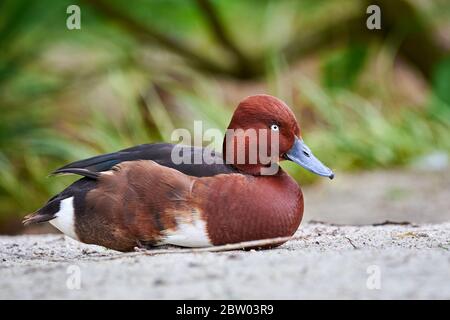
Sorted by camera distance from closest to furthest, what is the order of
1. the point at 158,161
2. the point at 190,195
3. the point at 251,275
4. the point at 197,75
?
the point at 251,275 < the point at 190,195 < the point at 158,161 < the point at 197,75

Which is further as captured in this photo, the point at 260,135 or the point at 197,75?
the point at 197,75

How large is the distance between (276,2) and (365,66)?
893mm

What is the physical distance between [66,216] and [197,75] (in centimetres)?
379

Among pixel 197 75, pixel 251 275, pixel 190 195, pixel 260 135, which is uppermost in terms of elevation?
pixel 197 75

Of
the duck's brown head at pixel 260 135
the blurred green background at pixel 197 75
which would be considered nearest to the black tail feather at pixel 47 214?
the duck's brown head at pixel 260 135

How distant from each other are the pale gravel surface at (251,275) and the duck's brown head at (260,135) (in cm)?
32

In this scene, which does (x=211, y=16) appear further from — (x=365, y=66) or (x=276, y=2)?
(x=365, y=66)

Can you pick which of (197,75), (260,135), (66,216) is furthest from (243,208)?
(197,75)

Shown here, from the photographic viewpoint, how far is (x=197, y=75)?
6586 mm

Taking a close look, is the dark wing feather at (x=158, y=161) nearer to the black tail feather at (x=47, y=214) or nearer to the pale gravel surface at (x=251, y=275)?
the black tail feather at (x=47, y=214)

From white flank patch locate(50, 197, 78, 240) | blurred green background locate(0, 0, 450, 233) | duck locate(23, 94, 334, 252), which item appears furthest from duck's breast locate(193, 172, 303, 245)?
blurred green background locate(0, 0, 450, 233)

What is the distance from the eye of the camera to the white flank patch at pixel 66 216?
2.89 meters

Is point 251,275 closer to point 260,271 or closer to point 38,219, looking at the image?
point 260,271

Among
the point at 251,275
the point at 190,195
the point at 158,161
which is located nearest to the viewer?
the point at 251,275
